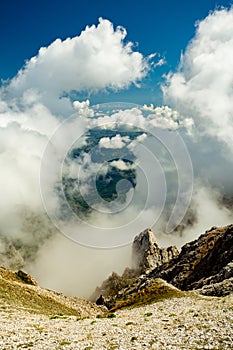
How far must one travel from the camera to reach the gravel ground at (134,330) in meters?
28.2

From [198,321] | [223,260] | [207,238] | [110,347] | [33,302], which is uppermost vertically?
[207,238]

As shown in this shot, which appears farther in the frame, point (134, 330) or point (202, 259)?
point (202, 259)

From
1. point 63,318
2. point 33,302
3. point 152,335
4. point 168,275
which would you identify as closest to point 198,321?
point 152,335

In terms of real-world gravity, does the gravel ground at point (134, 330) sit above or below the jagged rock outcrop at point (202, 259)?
below

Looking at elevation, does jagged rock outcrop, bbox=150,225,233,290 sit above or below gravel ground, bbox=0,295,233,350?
above

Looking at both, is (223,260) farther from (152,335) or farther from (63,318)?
(152,335)

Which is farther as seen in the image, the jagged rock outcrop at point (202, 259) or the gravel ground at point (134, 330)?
the jagged rock outcrop at point (202, 259)

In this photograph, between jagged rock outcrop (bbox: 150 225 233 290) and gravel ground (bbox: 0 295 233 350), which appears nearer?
gravel ground (bbox: 0 295 233 350)

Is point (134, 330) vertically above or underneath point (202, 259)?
underneath

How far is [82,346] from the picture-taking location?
29.6 metres

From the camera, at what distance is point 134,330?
34.0m

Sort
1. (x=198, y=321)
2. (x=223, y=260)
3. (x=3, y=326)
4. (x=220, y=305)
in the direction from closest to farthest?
(x=198, y=321), (x=3, y=326), (x=220, y=305), (x=223, y=260)

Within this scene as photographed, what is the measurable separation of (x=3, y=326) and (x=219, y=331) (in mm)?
23699

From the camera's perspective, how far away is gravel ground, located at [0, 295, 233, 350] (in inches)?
1112
